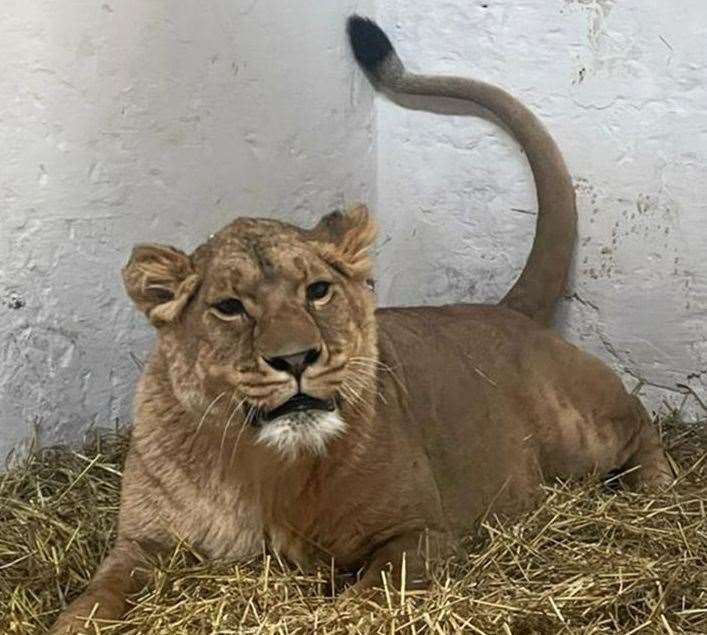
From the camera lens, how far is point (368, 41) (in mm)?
3711

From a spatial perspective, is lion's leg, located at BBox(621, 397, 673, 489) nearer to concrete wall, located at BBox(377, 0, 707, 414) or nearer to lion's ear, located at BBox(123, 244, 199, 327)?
concrete wall, located at BBox(377, 0, 707, 414)

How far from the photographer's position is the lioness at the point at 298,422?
241cm

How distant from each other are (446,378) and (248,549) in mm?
648

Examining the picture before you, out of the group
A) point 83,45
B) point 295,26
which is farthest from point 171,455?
point 295,26

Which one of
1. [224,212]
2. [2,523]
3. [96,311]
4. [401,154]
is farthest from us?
[401,154]

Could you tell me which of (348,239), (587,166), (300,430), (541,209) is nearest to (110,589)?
(300,430)

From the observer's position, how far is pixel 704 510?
3010mm

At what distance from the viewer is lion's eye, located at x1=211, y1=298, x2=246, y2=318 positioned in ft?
8.04

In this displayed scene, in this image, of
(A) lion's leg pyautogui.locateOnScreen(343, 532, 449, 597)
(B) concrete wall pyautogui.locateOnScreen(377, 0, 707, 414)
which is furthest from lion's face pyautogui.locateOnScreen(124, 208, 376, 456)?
(B) concrete wall pyautogui.locateOnScreen(377, 0, 707, 414)

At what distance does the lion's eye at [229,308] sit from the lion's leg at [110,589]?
0.50 m

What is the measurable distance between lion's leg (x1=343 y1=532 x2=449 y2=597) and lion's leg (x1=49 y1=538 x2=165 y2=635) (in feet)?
1.32

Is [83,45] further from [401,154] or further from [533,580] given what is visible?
[533,580]

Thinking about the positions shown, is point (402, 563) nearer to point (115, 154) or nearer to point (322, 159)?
point (115, 154)

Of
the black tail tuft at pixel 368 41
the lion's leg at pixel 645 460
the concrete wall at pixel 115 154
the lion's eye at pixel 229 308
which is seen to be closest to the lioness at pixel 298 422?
the lion's eye at pixel 229 308
